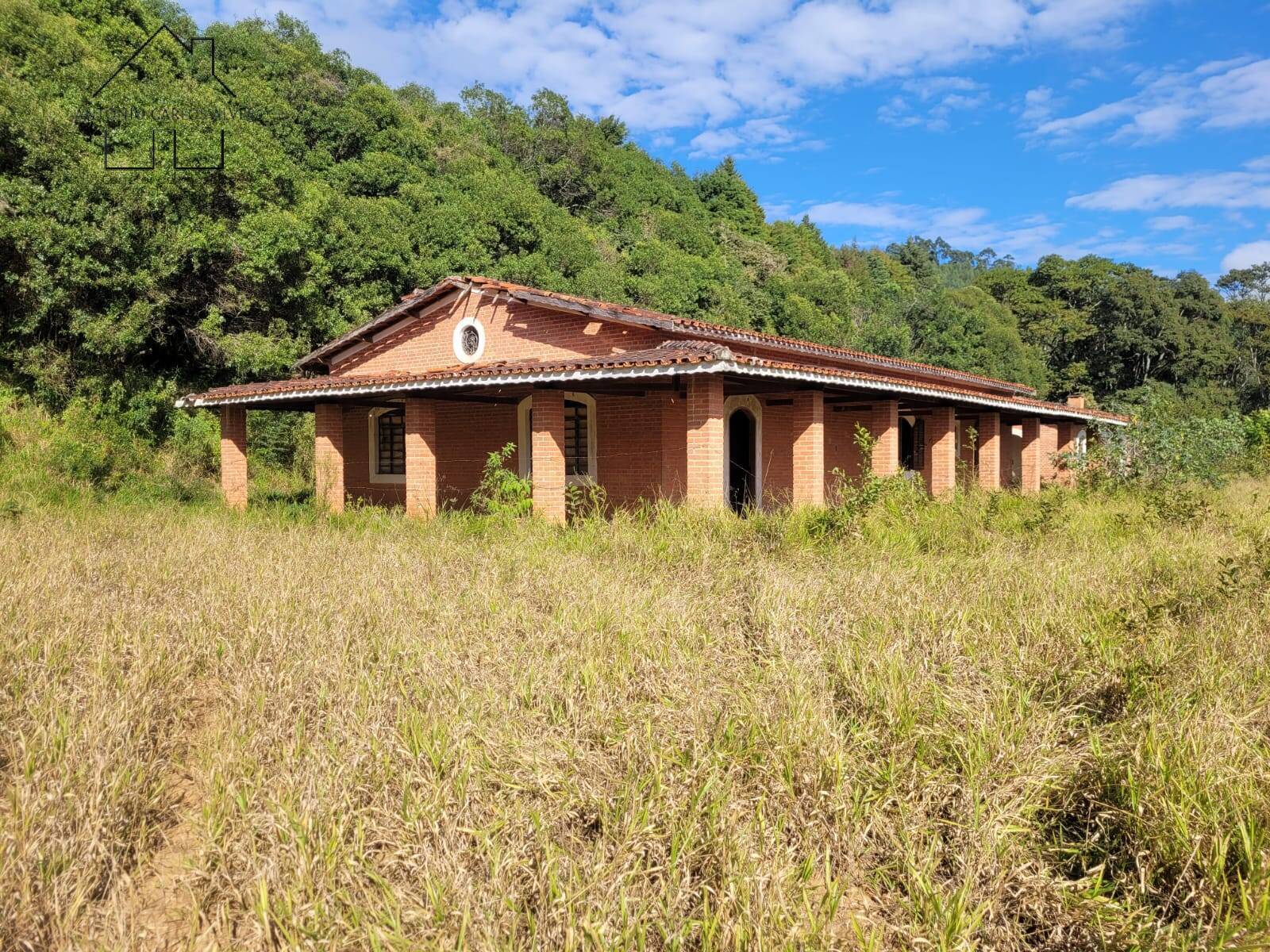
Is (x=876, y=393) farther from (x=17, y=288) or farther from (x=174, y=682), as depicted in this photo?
(x=17, y=288)

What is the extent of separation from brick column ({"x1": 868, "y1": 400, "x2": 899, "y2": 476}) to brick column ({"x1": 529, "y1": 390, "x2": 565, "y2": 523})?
6.04m

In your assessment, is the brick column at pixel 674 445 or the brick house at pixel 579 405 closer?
the brick house at pixel 579 405

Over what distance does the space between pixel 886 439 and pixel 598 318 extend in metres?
5.72

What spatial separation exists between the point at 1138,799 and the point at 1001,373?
46.5m

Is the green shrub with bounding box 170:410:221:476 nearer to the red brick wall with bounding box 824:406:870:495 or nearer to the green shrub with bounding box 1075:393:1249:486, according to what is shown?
the red brick wall with bounding box 824:406:870:495

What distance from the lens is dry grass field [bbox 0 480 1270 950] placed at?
247 centimetres

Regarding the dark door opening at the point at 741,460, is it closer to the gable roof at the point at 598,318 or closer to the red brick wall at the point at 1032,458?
the gable roof at the point at 598,318

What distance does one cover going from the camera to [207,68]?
26891mm

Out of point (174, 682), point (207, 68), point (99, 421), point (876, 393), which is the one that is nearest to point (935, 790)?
point (174, 682)

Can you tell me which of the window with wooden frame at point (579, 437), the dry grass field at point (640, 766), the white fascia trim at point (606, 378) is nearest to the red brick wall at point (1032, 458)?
the white fascia trim at point (606, 378)

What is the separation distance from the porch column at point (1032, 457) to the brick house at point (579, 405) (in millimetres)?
2276

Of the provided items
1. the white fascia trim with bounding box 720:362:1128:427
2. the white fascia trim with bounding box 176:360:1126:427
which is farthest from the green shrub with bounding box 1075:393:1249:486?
the white fascia trim with bounding box 176:360:1126:427

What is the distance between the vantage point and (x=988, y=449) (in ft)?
63.0

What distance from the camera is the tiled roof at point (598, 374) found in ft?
31.3
